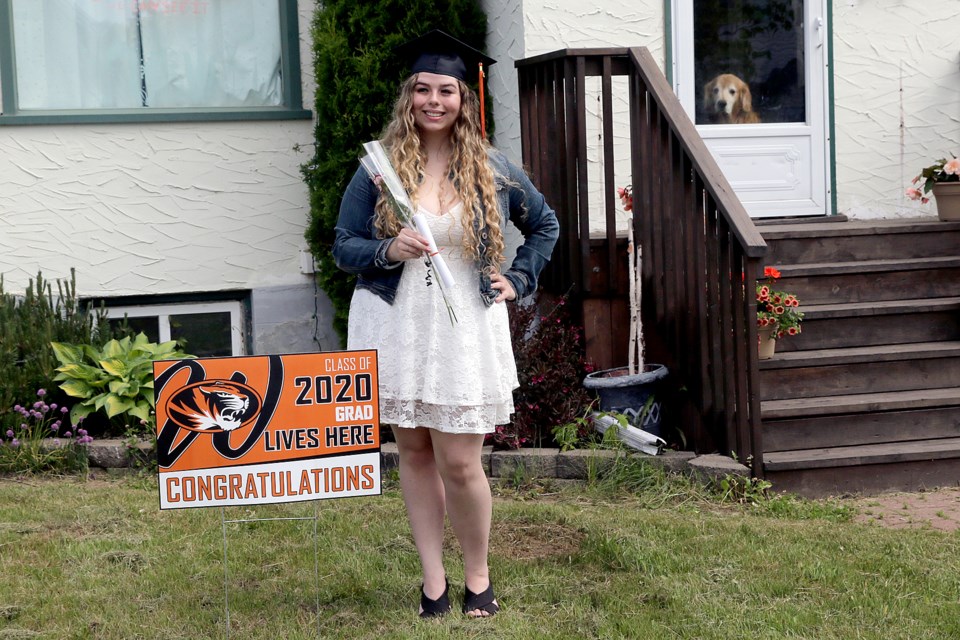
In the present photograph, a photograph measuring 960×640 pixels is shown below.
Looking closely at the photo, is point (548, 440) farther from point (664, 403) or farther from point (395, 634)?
point (395, 634)

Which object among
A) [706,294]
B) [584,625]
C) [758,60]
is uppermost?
[758,60]

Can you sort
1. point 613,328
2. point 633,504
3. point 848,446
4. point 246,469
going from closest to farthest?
point 246,469
point 633,504
point 848,446
point 613,328

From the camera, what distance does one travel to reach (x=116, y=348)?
251 inches

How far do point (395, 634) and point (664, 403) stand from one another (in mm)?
2560

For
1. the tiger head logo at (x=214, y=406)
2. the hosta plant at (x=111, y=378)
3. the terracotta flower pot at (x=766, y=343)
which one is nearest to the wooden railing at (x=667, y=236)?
the terracotta flower pot at (x=766, y=343)

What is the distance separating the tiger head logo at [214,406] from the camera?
366 centimetres

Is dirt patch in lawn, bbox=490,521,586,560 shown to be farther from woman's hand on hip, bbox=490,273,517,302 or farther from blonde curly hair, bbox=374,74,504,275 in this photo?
blonde curly hair, bbox=374,74,504,275

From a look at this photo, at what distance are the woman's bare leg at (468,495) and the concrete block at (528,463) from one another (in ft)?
5.48

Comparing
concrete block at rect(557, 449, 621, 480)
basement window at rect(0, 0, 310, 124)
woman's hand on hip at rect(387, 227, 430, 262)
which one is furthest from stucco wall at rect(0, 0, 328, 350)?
woman's hand on hip at rect(387, 227, 430, 262)

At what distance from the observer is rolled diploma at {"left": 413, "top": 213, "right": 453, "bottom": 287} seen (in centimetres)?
365

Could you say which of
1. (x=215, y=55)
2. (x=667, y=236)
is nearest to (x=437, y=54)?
(x=667, y=236)

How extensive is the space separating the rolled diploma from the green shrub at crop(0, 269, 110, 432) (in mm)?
3362

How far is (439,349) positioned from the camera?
3.75 m

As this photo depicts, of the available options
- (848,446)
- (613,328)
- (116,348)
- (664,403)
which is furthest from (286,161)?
(848,446)
